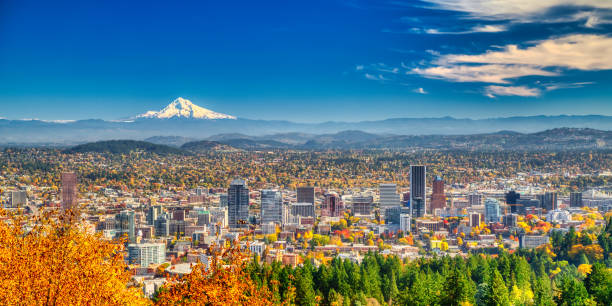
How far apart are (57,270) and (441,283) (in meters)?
13.0

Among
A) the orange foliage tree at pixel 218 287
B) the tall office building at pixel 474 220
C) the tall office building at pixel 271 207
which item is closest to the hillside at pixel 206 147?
the tall office building at pixel 271 207

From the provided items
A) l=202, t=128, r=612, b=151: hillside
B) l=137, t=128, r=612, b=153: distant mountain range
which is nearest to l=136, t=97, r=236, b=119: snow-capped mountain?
l=202, t=128, r=612, b=151: hillside

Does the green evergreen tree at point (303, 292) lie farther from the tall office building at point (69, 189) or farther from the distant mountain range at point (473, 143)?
the distant mountain range at point (473, 143)

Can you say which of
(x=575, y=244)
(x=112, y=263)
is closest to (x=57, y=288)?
(x=112, y=263)

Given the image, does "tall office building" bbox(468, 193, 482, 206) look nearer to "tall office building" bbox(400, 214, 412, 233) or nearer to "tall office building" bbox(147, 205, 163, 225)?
"tall office building" bbox(400, 214, 412, 233)

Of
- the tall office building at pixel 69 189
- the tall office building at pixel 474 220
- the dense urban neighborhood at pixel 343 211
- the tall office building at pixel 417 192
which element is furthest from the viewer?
the tall office building at pixel 417 192

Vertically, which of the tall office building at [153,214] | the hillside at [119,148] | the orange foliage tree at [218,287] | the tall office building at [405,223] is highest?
the hillside at [119,148]

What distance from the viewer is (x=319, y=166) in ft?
242

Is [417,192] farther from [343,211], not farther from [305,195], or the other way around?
[305,195]

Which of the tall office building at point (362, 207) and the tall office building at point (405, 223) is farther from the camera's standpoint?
the tall office building at point (362, 207)

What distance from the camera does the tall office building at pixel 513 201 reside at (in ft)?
158

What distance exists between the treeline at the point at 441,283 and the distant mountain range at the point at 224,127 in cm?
7115

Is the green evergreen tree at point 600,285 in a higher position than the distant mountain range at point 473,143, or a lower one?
lower

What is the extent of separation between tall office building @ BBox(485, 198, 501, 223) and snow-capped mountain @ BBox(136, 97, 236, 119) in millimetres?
120379
